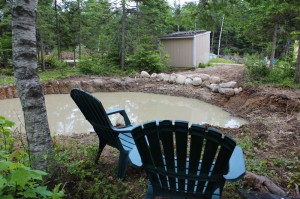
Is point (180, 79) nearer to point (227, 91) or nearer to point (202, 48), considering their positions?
point (227, 91)

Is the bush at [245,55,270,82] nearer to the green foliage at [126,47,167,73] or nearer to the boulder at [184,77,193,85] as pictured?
the boulder at [184,77,193,85]

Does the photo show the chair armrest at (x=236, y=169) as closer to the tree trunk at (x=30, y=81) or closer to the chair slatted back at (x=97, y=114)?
the chair slatted back at (x=97, y=114)

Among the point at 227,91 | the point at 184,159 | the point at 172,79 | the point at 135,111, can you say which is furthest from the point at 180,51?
the point at 184,159

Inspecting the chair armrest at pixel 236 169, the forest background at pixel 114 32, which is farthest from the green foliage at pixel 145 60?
the chair armrest at pixel 236 169

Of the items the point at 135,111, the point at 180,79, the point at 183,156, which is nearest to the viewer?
the point at 183,156

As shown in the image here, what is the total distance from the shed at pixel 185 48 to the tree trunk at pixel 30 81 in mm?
13321

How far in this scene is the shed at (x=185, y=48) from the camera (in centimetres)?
1462

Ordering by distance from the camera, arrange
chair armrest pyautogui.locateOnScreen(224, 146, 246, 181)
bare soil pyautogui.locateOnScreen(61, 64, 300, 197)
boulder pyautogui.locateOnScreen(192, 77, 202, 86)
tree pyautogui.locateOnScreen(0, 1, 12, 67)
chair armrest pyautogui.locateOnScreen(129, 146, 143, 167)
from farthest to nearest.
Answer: tree pyautogui.locateOnScreen(0, 1, 12, 67) < boulder pyautogui.locateOnScreen(192, 77, 202, 86) < bare soil pyautogui.locateOnScreen(61, 64, 300, 197) < chair armrest pyautogui.locateOnScreen(129, 146, 143, 167) < chair armrest pyautogui.locateOnScreen(224, 146, 246, 181)

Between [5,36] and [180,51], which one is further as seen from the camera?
[180,51]

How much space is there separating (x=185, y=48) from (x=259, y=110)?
29.4 ft

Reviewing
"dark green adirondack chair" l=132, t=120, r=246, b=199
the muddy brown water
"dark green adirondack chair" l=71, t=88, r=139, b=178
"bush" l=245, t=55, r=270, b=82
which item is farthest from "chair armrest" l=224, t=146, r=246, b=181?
"bush" l=245, t=55, r=270, b=82

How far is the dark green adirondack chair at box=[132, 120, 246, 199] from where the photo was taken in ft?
4.60

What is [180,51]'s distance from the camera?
49.0ft

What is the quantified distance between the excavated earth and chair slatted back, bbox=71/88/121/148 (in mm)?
1482
